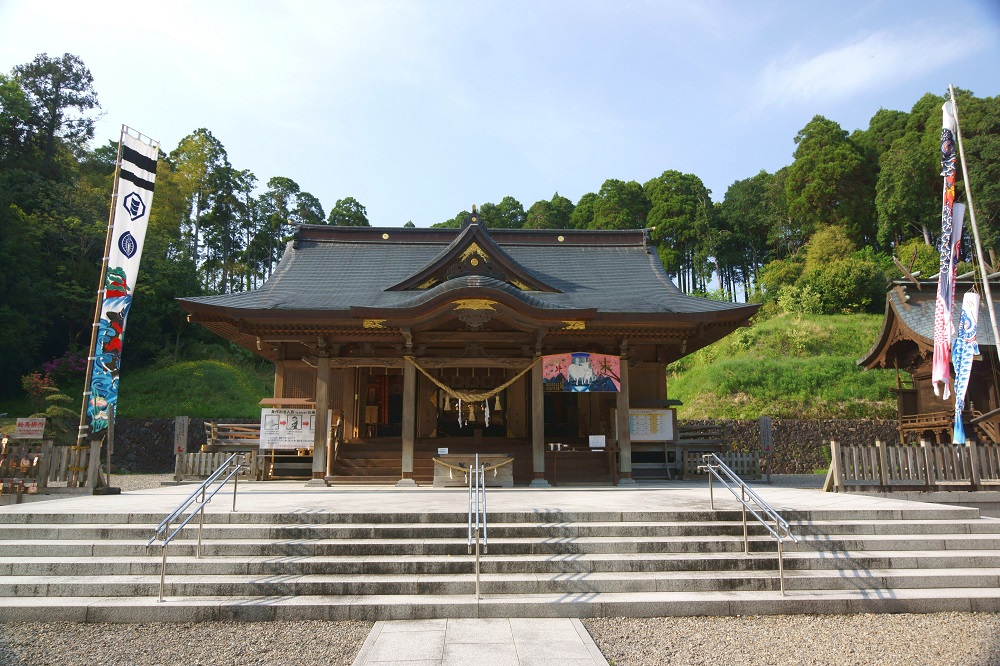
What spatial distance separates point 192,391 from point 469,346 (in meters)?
22.9

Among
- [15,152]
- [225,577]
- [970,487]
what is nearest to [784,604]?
[225,577]

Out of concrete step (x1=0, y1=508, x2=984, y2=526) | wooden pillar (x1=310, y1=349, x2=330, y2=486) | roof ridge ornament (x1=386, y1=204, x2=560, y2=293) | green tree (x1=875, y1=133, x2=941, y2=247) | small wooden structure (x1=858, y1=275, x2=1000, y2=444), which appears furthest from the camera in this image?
green tree (x1=875, y1=133, x2=941, y2=247)

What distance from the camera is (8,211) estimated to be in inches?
1126

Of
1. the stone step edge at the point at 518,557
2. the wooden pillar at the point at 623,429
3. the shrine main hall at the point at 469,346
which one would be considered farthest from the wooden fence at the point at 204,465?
the wooden pillar at the point at 623,429

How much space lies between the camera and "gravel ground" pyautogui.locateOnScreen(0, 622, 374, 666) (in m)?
4.84

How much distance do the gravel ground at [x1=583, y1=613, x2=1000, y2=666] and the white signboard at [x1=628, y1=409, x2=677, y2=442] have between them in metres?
8.11

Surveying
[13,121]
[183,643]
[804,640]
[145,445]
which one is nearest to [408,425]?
[183,643]

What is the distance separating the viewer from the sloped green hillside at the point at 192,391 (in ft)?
93.1

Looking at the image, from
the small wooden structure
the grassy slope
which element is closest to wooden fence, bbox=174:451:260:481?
the grassy slope

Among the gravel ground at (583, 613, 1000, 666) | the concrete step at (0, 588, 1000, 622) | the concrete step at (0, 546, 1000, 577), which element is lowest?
the gravel ground at (583, 613, 1000, 666)

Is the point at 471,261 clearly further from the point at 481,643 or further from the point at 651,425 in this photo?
the point at 481,643

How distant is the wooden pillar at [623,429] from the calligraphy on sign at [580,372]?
9.1 inches

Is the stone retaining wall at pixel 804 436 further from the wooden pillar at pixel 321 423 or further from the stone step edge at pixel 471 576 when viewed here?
the stone step edge at pixel 471 576

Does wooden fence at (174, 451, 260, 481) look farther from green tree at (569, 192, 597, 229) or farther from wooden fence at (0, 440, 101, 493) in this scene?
green tree at (569, 192, 597, 229)
